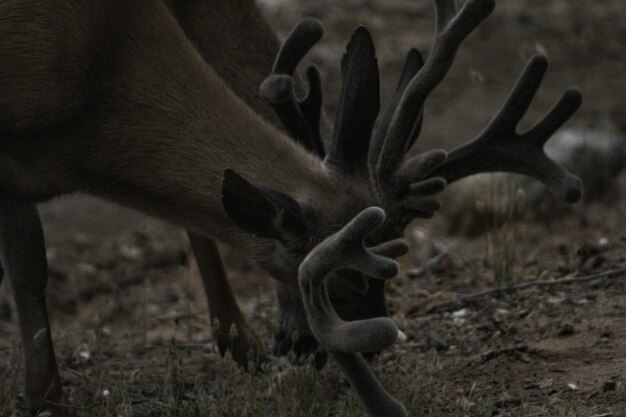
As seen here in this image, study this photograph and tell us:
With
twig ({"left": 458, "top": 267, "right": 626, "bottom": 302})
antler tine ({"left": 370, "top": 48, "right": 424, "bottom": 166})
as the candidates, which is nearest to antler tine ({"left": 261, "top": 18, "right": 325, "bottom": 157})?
antler tine ({"left": 370, "top": 48, "right": 424, "bottom": 166})

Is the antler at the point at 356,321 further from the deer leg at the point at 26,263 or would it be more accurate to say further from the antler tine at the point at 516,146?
the deer leg at the point at 26,263

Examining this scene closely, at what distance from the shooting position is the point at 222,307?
7023 millimetres

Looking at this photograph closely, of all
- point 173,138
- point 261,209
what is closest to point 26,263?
point 173,138

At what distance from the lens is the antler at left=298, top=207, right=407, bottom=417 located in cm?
450

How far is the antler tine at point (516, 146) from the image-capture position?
579 cm

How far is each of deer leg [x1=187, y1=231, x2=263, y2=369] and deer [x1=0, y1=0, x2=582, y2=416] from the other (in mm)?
930

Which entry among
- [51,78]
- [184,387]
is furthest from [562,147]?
[51,78]

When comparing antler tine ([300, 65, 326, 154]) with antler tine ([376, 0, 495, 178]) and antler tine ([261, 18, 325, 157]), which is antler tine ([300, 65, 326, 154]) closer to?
antler tine ([261, 18, 325, 157])

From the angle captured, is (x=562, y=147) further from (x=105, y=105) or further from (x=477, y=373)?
(x=105, y=105)

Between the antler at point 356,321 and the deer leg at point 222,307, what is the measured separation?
1.79 meters

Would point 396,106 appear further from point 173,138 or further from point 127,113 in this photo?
point 127,113

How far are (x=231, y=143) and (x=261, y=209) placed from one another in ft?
1.57

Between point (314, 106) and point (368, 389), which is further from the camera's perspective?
point (314, 106)

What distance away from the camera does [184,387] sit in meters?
6.09
